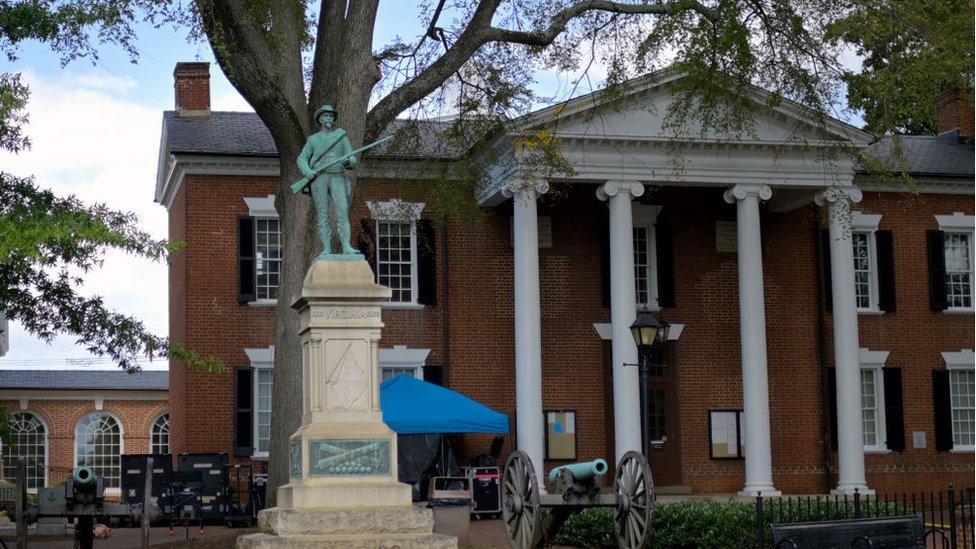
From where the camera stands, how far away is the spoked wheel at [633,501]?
15.5 m

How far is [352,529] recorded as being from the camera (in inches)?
535

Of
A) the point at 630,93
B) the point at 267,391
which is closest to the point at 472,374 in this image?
the point at 267,391

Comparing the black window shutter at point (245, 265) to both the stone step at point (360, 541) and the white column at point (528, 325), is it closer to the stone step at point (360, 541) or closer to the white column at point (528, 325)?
the white column at point (528, 325)

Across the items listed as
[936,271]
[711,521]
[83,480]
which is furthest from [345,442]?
[936,271]

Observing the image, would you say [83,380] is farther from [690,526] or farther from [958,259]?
[690,526]

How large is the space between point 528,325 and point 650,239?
4.49 m

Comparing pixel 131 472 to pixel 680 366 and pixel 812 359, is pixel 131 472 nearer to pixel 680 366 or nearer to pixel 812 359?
pixel 680 366

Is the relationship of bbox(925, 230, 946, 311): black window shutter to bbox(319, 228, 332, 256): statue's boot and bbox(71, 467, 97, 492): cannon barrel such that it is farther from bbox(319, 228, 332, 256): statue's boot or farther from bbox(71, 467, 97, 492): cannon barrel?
bbox(71, 467, 97, 492): cannon barrel

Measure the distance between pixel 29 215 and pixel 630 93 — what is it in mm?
13304

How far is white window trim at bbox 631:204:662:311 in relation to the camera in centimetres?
3027

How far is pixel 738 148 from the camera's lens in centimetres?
2853

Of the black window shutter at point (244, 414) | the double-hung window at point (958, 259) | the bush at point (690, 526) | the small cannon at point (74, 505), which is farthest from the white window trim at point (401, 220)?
the double-hung window at point (958, 259)

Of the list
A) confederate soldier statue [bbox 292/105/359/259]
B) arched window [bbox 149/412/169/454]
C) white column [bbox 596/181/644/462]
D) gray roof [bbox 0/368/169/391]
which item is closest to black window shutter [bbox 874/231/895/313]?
white column [bbox 596/181/644/462]

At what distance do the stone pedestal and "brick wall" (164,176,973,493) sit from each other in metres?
14.2
